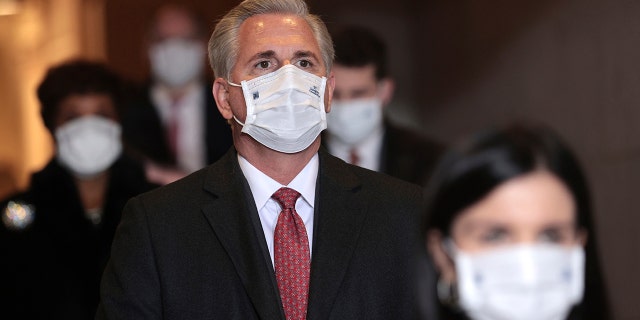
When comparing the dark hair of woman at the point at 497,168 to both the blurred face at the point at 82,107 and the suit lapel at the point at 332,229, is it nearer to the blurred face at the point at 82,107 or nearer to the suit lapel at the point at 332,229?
the suit lapel at the point at 332,229

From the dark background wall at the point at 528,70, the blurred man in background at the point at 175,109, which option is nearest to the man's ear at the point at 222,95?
the dark background wall at the point at 528,70

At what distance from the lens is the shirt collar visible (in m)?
3.56

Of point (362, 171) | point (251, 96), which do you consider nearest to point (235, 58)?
point (251, 96)

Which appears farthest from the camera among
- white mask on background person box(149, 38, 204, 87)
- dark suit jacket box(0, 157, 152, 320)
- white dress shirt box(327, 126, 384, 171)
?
white mask on background person box(149, 38, 204, 87)

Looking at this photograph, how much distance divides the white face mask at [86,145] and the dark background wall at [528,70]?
4.04 feet

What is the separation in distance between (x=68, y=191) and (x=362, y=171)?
1886 millimetres

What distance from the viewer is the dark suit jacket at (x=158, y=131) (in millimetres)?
6328

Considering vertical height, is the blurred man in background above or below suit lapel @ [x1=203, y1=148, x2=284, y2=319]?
below

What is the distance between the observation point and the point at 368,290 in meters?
3.42

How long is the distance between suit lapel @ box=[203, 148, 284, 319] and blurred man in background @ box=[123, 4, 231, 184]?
243 centimetres

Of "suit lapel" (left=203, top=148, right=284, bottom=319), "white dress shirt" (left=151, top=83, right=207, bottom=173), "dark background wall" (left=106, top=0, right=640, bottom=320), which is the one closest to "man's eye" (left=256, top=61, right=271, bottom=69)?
"suit lapel" (left=203, top=148, right=284, bottom=319)

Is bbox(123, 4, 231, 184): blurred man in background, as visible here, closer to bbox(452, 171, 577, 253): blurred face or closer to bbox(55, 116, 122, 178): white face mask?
bbox(55, 116, 122, 178): white face mask

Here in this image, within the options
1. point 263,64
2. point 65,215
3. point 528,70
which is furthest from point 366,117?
point 263,64

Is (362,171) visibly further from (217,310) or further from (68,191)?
(68,191)
